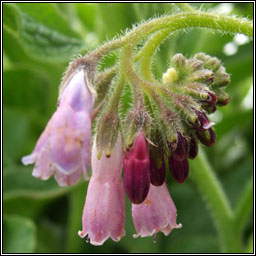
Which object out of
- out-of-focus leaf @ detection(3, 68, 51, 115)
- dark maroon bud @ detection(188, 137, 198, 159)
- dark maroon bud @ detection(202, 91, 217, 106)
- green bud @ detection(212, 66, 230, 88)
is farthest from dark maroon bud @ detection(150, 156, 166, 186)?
out-of-focus leaf @ detection(3, 68, 51, 115)

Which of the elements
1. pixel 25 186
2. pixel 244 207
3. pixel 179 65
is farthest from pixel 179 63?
pixel 25 186

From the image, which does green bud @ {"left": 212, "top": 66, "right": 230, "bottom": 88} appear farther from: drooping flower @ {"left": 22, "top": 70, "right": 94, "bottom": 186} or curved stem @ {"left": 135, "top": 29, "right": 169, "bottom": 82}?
drooping flower @ {"left": 22, "top": 70, "right": 94, "bottom": 186}

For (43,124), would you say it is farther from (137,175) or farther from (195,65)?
(137,175)

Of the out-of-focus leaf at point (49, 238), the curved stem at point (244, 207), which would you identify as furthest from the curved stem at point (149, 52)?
the out-of-focus leaf at point (49, 238)

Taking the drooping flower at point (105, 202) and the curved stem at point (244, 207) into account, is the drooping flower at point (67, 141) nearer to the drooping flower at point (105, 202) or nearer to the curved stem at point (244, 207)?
the drooping flower at point (105, 202)

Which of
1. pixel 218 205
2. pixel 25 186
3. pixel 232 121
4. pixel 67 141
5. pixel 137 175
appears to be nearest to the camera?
pixel 67 141

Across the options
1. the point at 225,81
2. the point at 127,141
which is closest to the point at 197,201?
the point at 225,81
